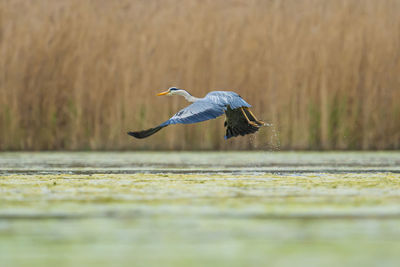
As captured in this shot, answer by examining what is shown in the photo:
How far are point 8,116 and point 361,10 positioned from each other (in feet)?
11.9

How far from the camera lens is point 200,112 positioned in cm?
511

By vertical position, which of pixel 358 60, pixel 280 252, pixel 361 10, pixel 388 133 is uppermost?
pixel 361 10

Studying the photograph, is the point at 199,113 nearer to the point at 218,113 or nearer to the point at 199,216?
the point at 218,113

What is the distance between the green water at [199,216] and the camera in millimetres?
2328

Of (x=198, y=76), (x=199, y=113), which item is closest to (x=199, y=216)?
(x=199, y=113)

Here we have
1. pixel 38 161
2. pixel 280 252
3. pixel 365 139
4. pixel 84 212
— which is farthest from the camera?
pixel 365 139

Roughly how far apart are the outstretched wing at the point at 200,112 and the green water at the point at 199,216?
333 mm

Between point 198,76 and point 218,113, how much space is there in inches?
124

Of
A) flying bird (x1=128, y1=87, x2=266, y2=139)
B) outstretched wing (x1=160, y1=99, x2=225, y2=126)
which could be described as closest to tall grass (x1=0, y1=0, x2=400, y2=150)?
flying bird (x1=128, y1=87, x2=266, y2=139)

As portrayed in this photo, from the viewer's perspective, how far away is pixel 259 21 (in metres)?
8.31

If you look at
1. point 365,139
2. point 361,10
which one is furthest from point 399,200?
point 361,10

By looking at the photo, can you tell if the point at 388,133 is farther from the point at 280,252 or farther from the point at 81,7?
the point at 280,252

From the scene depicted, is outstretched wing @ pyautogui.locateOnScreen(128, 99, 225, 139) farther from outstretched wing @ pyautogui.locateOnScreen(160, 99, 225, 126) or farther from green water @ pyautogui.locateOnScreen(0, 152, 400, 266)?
green water @ pyautogui.locateOnScreen(0, 152, 400, 266)

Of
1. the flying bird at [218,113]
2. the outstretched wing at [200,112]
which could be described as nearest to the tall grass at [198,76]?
the flying bird at [218,113]
